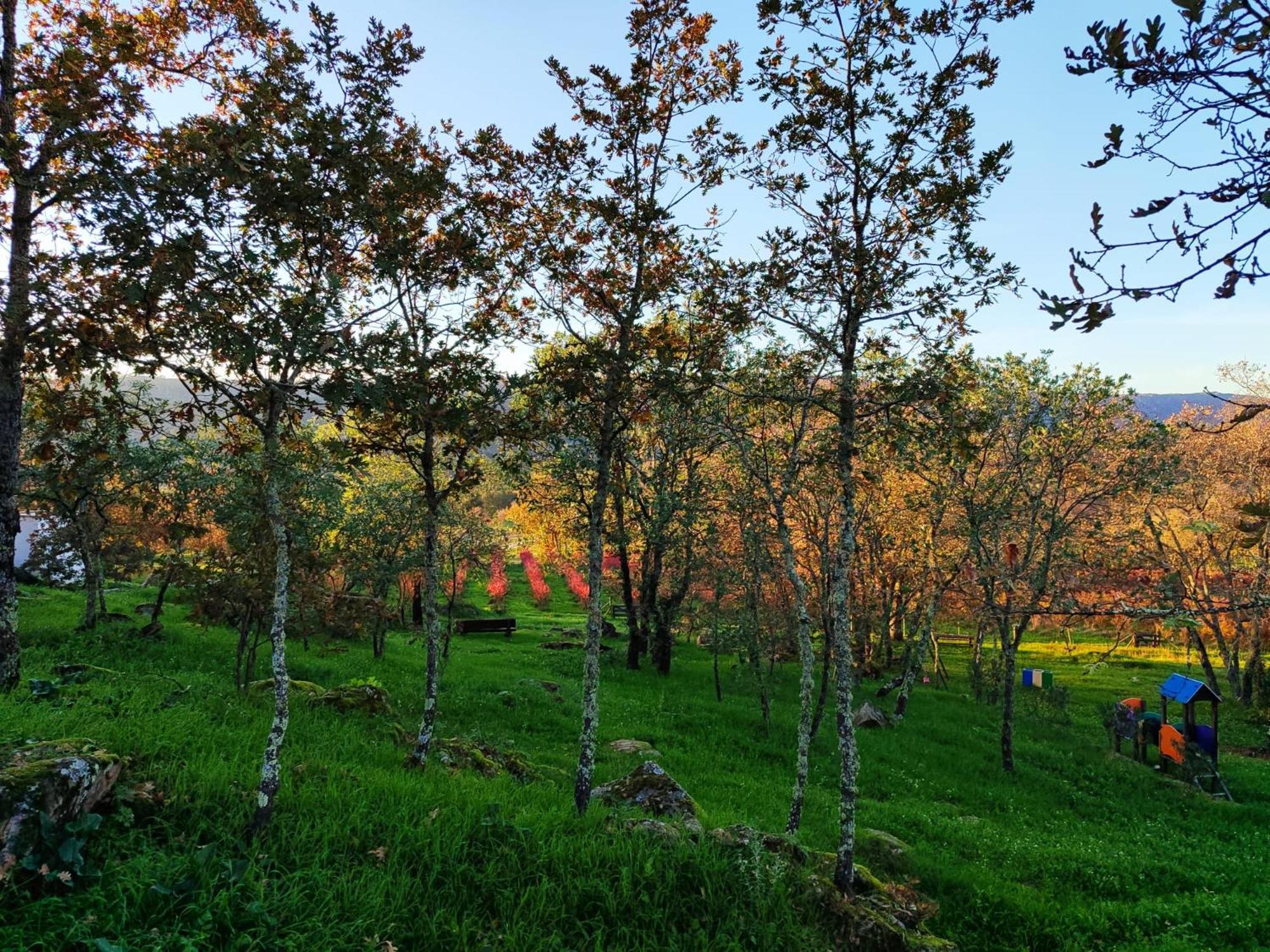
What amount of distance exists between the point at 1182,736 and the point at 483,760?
23468 millimetres

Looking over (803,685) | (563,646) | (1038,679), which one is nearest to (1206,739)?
(1038,679)

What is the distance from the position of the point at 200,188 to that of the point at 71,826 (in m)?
5.69

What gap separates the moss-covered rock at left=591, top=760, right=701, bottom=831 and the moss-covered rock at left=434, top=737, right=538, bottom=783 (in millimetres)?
1502

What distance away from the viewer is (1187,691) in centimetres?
2125

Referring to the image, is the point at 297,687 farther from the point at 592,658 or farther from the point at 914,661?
the point at 914,661

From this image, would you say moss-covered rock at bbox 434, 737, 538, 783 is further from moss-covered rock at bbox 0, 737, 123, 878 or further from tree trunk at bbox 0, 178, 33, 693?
tree trunk at bbox 0, 178, 33, 693

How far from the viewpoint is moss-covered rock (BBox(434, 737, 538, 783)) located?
1075cm

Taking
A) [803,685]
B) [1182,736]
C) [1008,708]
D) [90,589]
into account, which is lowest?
[1182,736]

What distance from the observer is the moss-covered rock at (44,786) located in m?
5.26

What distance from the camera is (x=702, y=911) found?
690 cm

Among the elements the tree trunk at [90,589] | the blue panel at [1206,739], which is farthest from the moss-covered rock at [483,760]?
the blue panel at [1206,739]

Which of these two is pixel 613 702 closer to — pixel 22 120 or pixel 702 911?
pixel 702 911

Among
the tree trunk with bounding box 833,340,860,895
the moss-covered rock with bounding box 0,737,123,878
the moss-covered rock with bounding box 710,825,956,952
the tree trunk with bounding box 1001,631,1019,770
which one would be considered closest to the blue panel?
the tree trunk with bounding box 1001,631,1019,770

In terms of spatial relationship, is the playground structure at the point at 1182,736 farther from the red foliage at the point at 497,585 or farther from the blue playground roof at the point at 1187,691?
the red foliage at the point at 497,585
